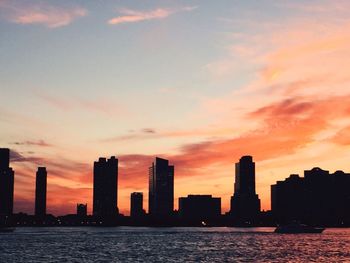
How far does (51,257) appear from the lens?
150500mm

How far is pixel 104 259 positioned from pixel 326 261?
53.8 m

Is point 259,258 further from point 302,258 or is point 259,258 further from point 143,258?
point 143,258

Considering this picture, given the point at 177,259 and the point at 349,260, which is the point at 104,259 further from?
the point at 349,260

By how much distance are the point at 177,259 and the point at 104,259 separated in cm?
1807

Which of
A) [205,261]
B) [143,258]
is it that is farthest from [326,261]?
[143,258]

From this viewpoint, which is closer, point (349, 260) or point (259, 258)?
point (349, 260)

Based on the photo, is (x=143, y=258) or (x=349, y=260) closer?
(x=349, y=260)

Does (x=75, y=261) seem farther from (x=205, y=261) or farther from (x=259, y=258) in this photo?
(x=259, y=258)

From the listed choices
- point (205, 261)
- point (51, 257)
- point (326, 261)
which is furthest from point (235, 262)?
point (51, 257)

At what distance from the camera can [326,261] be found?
138625mm

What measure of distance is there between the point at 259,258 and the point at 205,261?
699 inches

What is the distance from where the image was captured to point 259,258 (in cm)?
14750

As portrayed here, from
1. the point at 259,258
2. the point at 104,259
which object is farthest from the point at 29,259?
the point at 259,258

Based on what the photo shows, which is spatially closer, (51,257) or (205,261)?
(205,261)
